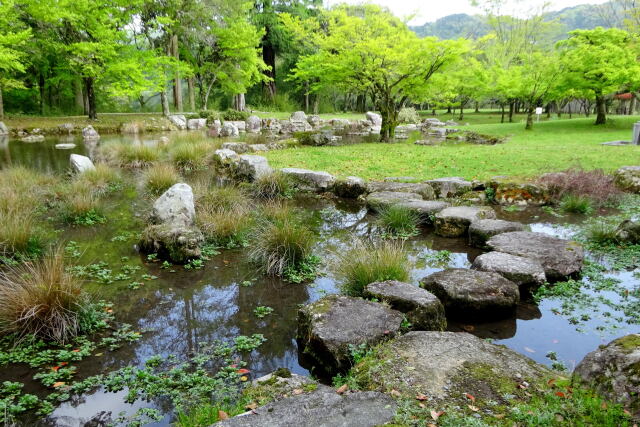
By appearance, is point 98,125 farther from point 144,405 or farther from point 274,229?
point 144,405

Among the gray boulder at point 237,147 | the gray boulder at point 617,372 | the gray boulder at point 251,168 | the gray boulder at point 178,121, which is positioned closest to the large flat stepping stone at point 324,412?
the gray boulder at point 617,372

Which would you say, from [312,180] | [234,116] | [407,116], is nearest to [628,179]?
[312,180]

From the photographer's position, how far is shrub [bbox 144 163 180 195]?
8.80 m

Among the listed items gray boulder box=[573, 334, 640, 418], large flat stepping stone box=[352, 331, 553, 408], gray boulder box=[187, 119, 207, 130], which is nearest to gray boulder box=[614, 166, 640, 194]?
large flat stepping stone box=[352, 331, 553, 408]

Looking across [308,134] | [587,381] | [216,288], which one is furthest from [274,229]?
[308,134]

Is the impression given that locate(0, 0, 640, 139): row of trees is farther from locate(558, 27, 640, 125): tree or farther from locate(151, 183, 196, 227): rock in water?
locate(151, 183, 196, 227): rock in water

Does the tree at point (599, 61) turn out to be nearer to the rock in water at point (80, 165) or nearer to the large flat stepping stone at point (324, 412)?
the rock in water at point (80, 165)

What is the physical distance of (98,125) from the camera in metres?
21.8

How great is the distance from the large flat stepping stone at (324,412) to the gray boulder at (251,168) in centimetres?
730

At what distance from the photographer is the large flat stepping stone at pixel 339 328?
3.28m

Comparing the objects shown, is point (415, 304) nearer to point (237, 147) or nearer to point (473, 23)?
point (237, 147)

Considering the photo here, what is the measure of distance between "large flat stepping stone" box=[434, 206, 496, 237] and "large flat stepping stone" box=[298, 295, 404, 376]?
3176 mm

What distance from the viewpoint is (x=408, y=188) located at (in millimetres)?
8312

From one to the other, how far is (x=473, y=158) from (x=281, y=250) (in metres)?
8.71
